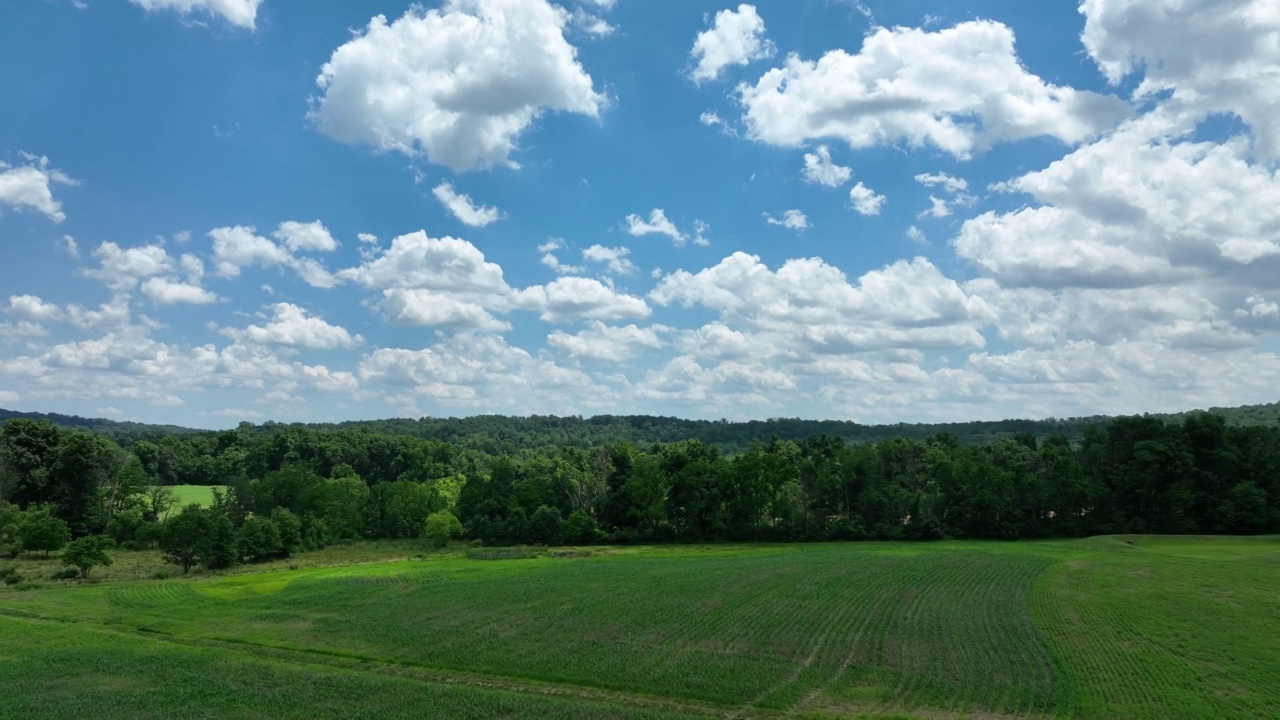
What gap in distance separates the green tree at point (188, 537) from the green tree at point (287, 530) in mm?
11461

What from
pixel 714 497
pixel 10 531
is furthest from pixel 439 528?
pixel 10 531

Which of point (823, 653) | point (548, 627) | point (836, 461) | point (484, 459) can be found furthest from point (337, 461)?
point (823, 653)

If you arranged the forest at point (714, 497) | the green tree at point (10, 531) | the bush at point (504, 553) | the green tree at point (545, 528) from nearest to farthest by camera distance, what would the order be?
the green tree at point (10, 531) < the bush at point (504, 553) < the forest at point (714, 497) < the green tree at point (545, 528)

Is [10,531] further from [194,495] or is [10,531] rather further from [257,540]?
[194,495]

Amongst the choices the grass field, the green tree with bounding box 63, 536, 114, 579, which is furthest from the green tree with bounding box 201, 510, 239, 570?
the grass field

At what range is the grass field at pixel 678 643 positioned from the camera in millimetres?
28531

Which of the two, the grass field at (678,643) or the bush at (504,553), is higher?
the grass field at (678,643)

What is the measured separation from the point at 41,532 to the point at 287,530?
24899 mm

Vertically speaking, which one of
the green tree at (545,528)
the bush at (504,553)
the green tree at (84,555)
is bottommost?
the bush at (504,553)

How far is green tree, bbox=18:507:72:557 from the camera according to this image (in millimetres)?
80812

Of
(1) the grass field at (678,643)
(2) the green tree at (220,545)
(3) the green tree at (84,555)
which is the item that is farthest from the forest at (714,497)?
(1) the grass field at (678,643)

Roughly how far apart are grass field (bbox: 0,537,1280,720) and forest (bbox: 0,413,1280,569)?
2824 cm

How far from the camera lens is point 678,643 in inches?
1455

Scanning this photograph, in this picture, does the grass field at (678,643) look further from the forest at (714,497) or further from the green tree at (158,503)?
the green tree at (158,503)
